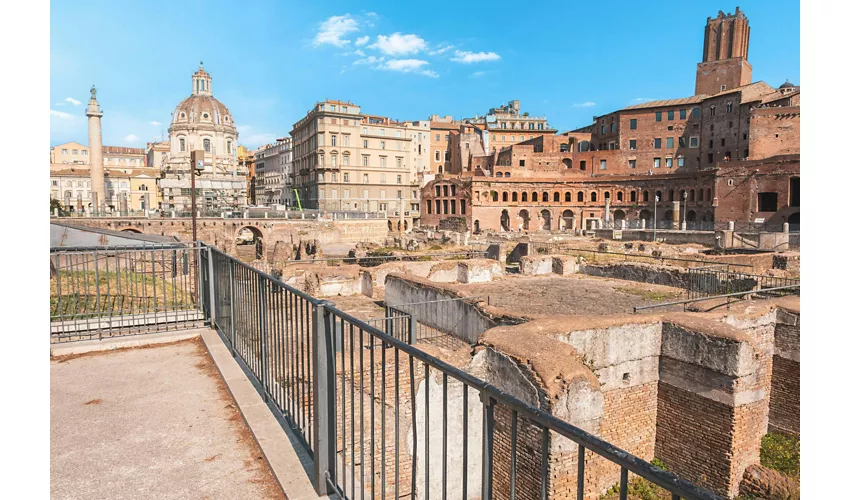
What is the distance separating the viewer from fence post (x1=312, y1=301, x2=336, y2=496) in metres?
3.45

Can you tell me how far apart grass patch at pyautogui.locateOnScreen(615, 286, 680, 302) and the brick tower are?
61.8m

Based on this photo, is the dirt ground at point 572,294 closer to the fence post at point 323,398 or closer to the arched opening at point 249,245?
the fence post at point 323,398

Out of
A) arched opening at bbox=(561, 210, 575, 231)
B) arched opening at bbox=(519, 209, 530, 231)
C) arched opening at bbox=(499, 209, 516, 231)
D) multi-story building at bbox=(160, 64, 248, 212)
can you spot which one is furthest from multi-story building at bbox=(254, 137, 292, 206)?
arched opening at bbox=(561, 210, 575, 231)

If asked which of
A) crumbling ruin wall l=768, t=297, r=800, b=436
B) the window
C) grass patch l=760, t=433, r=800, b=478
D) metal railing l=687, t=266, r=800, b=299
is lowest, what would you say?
grass patch l=760, t=433, r=800, b=478

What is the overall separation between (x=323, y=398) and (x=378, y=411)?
5.01 m

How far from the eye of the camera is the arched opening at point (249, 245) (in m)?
35.4

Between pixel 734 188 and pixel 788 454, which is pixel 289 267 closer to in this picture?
pixel 788 454

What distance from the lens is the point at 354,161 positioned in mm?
68375

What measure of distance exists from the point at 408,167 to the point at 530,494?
220 feet

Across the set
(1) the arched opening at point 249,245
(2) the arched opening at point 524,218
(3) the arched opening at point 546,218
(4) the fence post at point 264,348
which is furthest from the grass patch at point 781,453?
(2) the arched opening at point 524,218

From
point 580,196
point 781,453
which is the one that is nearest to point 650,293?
point 781,453

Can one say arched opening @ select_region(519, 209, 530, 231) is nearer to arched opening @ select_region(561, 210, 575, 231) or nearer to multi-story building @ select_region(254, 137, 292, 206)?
arched opening @ select_region(561, 210, 575, 231)

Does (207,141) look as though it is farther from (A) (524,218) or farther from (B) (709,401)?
(B) (709,401)

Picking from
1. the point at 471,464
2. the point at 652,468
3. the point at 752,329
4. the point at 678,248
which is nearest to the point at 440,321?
the point at 471,464
